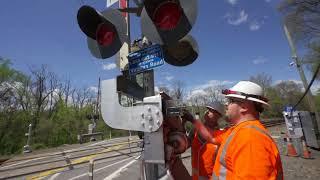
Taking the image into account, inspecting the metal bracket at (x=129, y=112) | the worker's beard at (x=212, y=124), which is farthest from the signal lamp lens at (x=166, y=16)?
the worker's beard at (x=212, y=124)

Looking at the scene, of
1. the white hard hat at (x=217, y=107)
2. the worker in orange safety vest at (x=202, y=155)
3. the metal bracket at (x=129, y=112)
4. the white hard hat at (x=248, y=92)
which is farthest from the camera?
the white hard hat at (x=217, y=107)

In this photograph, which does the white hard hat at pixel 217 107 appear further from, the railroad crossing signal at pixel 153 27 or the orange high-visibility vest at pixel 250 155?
the orange high-visibility vest at pixel 250 155

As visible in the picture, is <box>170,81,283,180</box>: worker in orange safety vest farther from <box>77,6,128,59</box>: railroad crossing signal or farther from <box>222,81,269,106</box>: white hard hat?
<box>77,6,128,59</box>: railroad crossing signal

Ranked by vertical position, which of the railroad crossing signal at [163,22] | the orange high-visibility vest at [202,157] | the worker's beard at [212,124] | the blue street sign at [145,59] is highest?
the railroad crossing signal at [163,22]

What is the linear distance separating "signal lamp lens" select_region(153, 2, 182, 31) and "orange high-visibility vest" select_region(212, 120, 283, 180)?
100 cm

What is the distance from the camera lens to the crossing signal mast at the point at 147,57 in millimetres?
1977

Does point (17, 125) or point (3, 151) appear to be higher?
point (17, 125)

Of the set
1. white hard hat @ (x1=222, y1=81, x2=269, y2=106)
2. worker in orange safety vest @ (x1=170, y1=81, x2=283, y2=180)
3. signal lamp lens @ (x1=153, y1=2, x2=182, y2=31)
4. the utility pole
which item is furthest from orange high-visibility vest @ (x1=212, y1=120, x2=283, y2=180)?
the utility pole

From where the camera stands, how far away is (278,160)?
73.6 inches

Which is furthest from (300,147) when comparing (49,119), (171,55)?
(49,119)

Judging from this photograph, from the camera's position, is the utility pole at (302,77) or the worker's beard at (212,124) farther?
the utility pole at (302,77)

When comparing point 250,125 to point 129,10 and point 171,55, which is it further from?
point 129,10

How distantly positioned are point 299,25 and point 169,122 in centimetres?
2058

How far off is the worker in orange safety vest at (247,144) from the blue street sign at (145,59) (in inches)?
25.3
